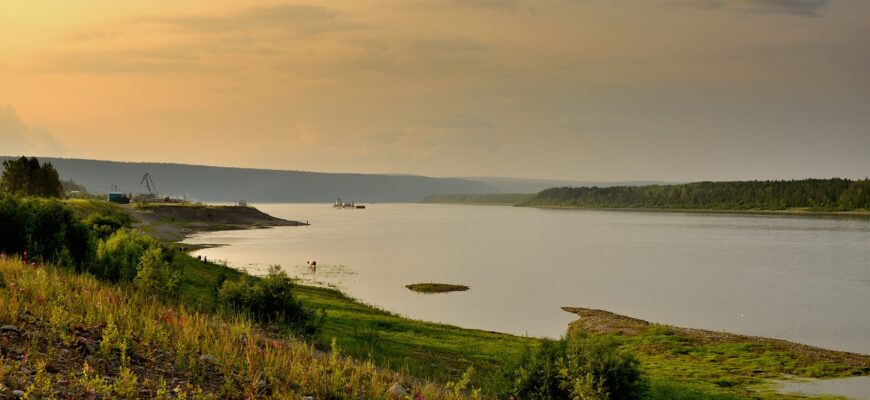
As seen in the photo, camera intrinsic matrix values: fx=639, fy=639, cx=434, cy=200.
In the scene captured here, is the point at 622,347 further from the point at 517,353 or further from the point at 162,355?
the point at 162,355

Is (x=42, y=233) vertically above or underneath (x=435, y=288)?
above

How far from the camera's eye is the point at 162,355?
536 inches

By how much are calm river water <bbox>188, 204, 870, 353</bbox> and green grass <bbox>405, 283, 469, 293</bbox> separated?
1.44m

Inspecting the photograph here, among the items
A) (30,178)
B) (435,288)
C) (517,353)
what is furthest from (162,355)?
(30,178)

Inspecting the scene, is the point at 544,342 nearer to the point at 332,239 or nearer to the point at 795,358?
the point at 795,358

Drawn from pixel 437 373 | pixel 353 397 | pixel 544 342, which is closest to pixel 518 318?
pixel 437 373

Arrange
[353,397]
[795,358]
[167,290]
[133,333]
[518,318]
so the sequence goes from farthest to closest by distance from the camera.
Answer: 1. [518,318]
2. [795,358]
3. [167,290]
4. [133,333]
5. [353,397]

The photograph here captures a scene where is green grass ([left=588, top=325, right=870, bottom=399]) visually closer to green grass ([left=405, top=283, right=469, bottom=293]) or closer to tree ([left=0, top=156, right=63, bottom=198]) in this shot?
green grass ([left=405, top=283, right=469, bottom=293])

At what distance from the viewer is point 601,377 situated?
15492 millimetres

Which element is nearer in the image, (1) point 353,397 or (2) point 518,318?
(1) point 353,397

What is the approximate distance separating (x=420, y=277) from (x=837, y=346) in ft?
136

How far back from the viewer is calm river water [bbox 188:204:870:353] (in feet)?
158

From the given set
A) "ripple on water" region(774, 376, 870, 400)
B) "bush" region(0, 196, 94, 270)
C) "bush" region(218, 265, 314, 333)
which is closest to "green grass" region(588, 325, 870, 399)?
"ripple on water" region(774, 376, 870, 400)

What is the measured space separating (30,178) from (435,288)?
92.5 metres
